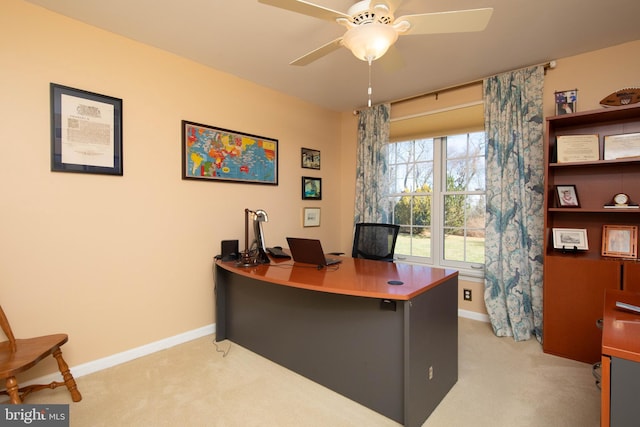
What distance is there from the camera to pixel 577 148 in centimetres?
258

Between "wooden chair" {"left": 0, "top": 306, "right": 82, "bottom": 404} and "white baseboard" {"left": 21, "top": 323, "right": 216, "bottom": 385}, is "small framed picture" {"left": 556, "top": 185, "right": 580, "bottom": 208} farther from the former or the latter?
"wooden chair" {"left": 0, "top": 306, "right": 82, "bottom": 404}

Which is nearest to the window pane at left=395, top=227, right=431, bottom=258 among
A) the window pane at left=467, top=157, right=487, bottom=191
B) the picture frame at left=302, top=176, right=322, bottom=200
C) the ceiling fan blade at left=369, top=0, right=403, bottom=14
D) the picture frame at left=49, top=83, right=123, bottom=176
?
the window pane at left=467, top=157, right=487, bottom=191

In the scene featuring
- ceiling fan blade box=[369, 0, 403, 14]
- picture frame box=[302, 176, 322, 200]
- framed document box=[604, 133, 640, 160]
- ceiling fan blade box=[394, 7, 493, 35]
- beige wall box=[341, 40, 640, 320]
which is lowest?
picture frame box=[302, 176, 322, 200]

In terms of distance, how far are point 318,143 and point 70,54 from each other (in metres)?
2.63

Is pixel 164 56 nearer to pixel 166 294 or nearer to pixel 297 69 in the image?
pixel 297 69

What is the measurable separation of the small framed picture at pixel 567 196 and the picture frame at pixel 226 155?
2.76m

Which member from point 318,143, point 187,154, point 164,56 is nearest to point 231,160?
point 187,154

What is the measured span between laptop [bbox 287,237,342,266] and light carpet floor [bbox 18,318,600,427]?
842mm

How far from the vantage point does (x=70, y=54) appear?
7.30 feet

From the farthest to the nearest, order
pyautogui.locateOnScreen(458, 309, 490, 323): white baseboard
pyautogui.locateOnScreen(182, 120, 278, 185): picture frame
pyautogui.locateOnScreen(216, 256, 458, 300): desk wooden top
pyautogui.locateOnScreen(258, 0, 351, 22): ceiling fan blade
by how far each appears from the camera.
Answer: pyautogui.locateOnScreen(458, 309, 490, 323): white baseboard → pyautogui.locateOnScreen(182, 120, 278, 185): picture frame → pyautogui.locateOnScreen(216, 256, 458, 300): desk wooden top → pyautogui.locateOnScreen(258, 0, 351, 22): ceiling fan blade

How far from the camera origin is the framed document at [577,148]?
100.0 inches

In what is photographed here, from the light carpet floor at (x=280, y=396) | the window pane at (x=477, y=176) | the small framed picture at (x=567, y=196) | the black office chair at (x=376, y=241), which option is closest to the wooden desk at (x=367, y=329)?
the light carpet floor at (x=280, y=396)

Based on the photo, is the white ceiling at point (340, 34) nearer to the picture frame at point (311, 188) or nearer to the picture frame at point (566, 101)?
the picture frame at point (566, 101)

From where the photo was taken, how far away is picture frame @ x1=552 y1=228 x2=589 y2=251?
264 centimetres
